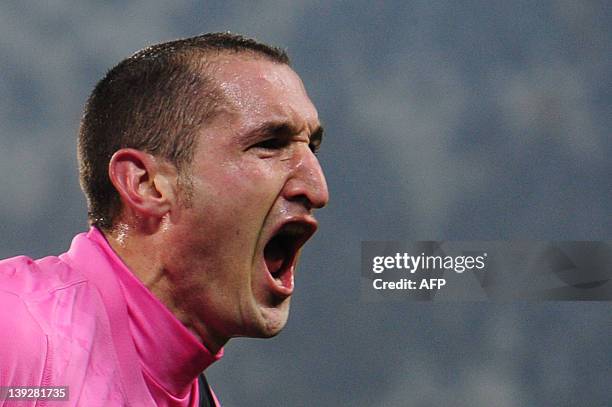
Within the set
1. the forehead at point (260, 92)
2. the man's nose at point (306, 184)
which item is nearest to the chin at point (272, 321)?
the man's nose at point (306, 184)

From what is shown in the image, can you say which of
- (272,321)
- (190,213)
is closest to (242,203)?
(190,213)

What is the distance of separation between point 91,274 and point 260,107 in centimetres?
34

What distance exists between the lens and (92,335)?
127cm

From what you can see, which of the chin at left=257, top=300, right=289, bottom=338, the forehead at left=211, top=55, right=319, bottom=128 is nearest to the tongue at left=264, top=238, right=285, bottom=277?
the chin at left=257, top=300, right=289, bottom=338

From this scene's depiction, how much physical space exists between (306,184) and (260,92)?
152mm

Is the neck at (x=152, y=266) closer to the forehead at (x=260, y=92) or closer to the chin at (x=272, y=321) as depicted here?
the chin at (x=272, y=321)

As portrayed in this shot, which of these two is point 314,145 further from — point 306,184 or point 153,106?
point 153,106

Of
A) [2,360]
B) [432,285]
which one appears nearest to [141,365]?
[2,360]

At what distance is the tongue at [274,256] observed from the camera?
1536mm

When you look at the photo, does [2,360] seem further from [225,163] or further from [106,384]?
[225,163]

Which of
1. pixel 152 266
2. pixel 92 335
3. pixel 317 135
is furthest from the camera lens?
pixel 317 135

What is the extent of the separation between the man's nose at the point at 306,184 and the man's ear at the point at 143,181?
17 centimetres

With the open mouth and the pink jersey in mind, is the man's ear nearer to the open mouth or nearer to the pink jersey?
the pink jersey

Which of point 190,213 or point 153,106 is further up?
point 153,106
